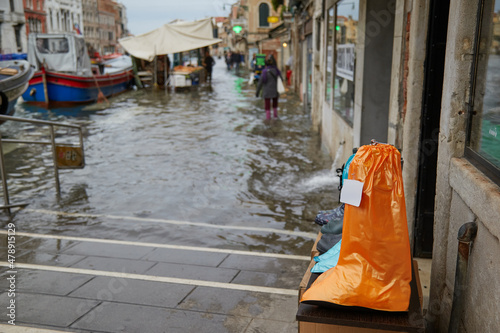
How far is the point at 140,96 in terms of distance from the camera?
22906 millimetres

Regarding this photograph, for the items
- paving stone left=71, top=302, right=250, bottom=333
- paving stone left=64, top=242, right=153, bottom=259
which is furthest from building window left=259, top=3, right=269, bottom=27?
paving stone left=71, top=302, right=250, bottom=333

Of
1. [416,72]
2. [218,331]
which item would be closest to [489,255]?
[218,331]

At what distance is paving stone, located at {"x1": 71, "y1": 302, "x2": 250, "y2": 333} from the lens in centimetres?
359

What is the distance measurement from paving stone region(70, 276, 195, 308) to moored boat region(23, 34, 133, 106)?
16764mm

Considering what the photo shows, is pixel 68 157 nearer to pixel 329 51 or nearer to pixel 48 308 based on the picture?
pixel 48 308

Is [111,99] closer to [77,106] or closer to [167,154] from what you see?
[77,106]

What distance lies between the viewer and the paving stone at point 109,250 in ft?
16.7

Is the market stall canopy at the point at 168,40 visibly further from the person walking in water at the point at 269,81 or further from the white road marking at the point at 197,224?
the white road marking at the point at 197,224

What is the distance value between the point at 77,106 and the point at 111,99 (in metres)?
2.77

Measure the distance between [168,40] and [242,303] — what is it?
22362 millimetres

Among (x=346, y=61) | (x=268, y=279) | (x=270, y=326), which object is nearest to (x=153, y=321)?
(x=270, y=326)

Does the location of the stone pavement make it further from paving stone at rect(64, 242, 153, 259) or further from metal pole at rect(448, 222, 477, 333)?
metal pole at rect(448, 222, 477, 333)

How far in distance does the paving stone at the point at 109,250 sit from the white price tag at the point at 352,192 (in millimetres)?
3041

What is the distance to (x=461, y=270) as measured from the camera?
2.78 metres
